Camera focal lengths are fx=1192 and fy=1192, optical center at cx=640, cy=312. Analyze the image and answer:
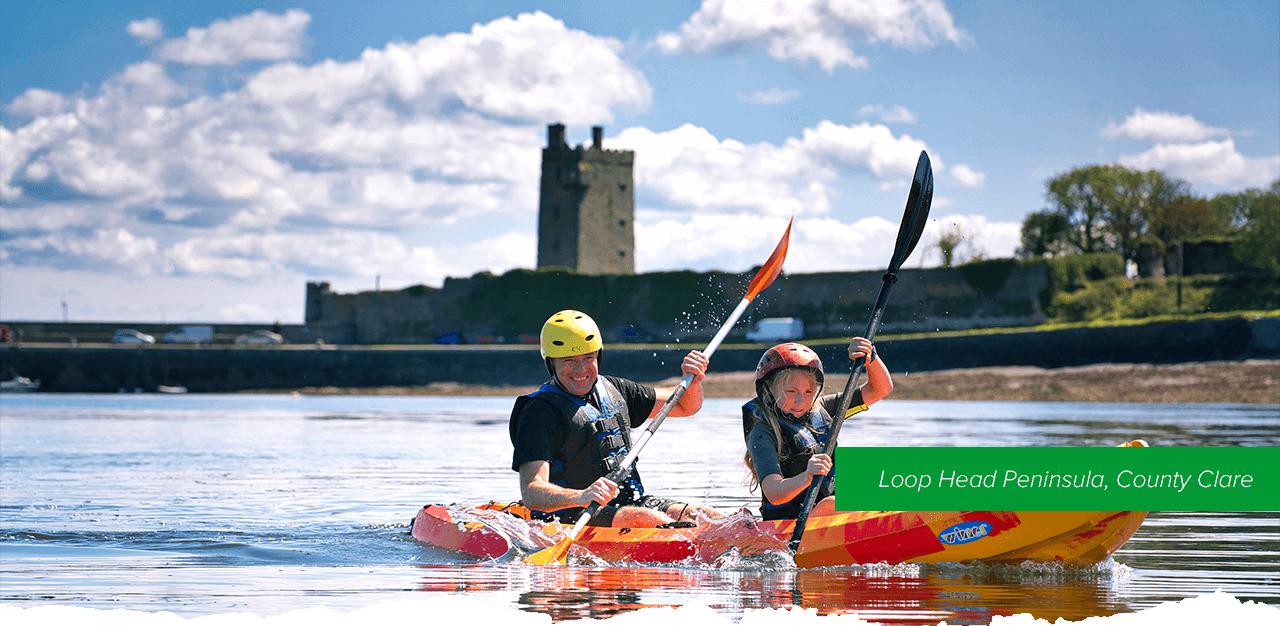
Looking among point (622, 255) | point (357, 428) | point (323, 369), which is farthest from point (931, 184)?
point (622, 255)

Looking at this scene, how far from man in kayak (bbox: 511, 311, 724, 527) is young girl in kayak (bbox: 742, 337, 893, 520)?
68cm

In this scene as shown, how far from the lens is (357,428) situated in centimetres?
2553

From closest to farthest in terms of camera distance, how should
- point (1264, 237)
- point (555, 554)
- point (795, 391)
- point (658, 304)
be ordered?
point (795, 391)
point (555, 554)
point (1264, 237)
point (658, 304)

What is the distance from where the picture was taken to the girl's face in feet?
22.8

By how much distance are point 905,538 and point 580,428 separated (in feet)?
6.80

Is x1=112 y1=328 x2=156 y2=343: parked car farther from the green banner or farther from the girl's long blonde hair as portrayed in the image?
the green banner

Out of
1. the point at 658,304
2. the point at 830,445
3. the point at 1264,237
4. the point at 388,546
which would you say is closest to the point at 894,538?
the point at 830,445

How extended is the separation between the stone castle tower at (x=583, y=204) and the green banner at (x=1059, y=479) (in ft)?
195

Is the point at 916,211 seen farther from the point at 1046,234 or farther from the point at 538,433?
the point at 1046,234

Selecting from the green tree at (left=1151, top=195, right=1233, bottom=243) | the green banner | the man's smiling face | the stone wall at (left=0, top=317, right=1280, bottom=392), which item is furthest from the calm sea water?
the green tree at (left=1151, top=195, right=1233, bottom=243)

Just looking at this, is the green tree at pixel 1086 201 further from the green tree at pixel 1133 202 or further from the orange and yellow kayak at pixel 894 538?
the orange and yellow kayak at pixel 894 538

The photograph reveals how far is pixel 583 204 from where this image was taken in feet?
220

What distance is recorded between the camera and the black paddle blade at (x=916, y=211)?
9.49m

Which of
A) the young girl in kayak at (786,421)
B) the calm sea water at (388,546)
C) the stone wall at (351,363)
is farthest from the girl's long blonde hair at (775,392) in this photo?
the stone wall at (351,363)
